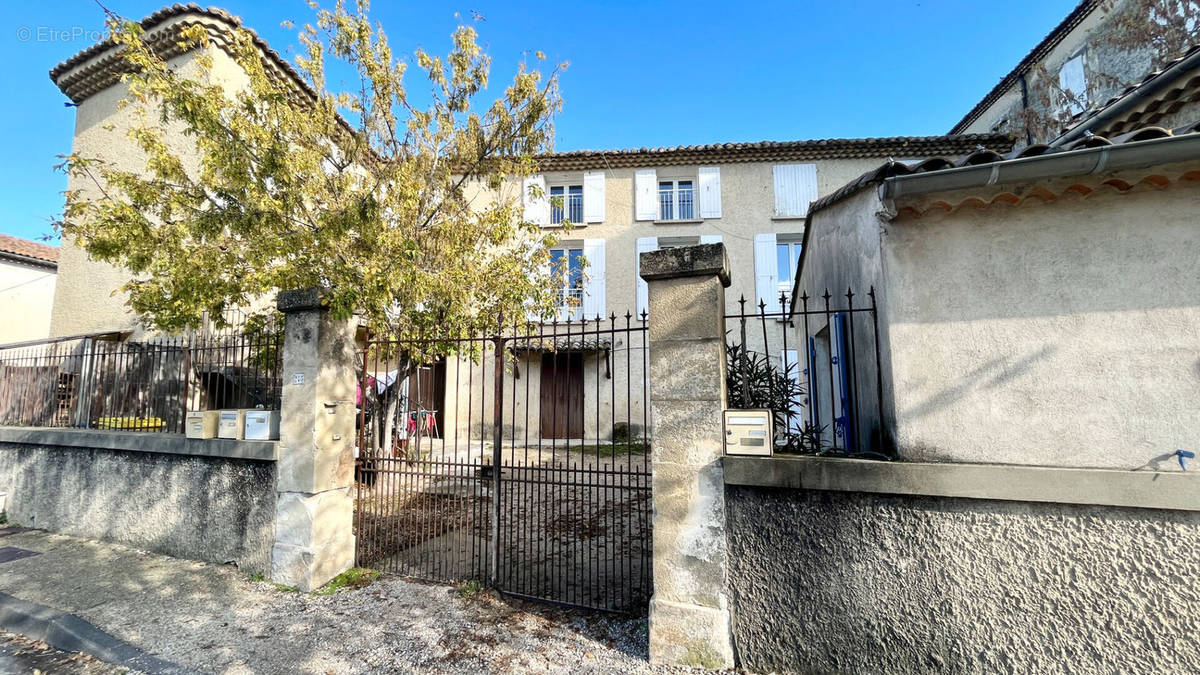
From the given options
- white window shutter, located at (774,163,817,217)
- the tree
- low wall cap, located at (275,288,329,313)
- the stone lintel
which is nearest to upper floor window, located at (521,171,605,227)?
white window shutter, located at (774,163,817,217)

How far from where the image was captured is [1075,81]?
38.6 feet

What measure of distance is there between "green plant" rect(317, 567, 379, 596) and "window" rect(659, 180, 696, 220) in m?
12.7

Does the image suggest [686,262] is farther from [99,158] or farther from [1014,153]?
[99,158]

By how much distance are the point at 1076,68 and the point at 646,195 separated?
11.1 m

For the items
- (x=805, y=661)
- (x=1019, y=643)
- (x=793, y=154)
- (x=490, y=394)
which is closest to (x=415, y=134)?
(x=805, y=661)

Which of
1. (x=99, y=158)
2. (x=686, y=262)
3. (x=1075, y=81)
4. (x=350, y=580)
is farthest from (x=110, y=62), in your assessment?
(x=1075, y=81)

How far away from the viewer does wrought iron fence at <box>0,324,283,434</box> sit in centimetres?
520

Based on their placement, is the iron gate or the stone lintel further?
the iron gate

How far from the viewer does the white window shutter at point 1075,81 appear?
37.8 ft

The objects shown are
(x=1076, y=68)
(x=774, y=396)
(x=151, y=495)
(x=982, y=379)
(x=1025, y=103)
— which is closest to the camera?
(x=982, y=379)

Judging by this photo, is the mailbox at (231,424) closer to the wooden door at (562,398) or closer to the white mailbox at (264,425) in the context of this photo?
the white mailbox at (264,425)

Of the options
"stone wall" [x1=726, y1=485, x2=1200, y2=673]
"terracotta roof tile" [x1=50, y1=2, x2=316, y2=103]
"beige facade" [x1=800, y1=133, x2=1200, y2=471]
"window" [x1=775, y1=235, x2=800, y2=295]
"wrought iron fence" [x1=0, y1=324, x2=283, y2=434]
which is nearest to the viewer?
"stone wall" [x1=726, y1=485, x2=1200, y2=673]

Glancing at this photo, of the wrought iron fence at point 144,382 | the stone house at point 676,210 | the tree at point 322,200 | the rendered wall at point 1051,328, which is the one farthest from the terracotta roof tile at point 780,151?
the rendered wall at point 1051,328

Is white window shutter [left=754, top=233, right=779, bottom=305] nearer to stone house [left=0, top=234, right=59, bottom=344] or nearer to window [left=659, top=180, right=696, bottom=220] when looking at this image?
window [left=659, top=180, right=696, bottom=220]
